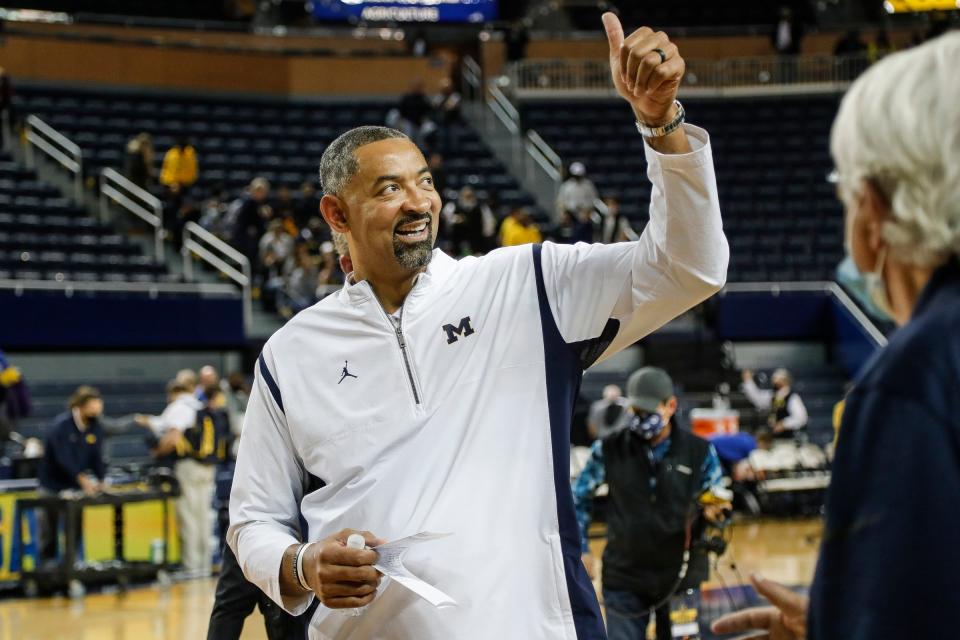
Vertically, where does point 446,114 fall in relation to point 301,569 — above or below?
above

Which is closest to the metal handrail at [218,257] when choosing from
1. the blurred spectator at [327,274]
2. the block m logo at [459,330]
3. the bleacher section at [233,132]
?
the blurred spectator at [327,274]

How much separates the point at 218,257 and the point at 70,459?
7277 mm

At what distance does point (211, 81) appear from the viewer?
82.4 feet

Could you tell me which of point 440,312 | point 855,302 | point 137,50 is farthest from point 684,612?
point 137,50

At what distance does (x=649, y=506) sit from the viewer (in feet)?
20.4

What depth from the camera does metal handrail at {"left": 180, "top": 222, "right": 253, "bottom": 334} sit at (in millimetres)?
16984

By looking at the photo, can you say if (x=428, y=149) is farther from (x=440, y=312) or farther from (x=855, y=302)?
(x=440, y=312)

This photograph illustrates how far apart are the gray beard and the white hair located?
4.98 ft

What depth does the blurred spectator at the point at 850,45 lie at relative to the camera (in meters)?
25.4

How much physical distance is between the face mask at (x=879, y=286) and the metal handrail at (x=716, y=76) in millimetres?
24377

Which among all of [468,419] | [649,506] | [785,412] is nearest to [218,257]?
[785,412]

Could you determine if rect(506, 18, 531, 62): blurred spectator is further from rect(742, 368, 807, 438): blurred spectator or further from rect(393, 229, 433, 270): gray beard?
rect(393, 229, 433, 270): gray beard

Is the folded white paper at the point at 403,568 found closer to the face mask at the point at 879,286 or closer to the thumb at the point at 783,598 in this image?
the thumb at the point at 783,598

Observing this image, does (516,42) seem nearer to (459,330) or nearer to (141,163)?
(141,163)
